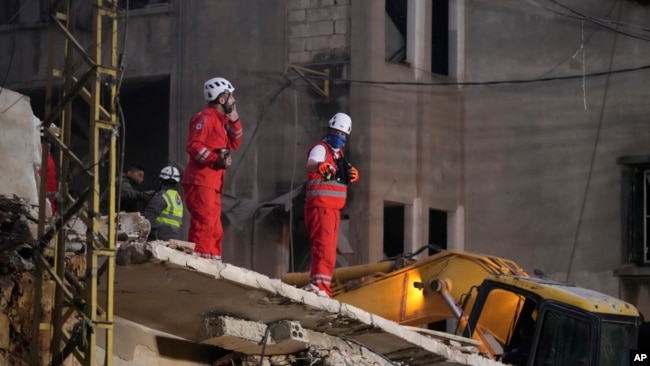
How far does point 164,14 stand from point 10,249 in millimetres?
13429

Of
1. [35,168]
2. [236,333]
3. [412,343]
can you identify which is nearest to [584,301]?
[412,343]

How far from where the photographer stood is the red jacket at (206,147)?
514 inches

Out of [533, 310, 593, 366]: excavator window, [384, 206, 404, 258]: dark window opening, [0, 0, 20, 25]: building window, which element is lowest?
[533, 310, 593, 366]: excavator window

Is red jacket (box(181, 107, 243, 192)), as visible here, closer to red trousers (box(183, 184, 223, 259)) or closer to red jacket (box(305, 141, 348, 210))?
red trousers (box(183, 184, 223, 259))

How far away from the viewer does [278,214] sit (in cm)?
2231

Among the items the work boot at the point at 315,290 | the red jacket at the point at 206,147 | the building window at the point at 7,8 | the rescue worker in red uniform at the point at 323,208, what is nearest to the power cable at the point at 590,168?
the rescue worker in red uniform at the point at 323,208

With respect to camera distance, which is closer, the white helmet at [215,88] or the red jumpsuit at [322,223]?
the white helmet at [215,88]

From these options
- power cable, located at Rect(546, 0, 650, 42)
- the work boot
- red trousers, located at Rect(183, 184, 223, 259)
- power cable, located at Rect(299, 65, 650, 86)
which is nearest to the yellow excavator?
the work boot

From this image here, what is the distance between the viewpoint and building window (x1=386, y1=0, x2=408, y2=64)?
76.8ft

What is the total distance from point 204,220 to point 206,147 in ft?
2.10

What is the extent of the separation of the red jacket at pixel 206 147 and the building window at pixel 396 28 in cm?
1026

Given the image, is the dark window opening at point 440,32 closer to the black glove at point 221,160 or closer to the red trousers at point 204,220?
the black glove at point 221,160

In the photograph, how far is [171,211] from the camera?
15.5 metres

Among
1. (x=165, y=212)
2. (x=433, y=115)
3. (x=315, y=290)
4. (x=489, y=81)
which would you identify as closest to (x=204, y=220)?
(x=315, y=290)
